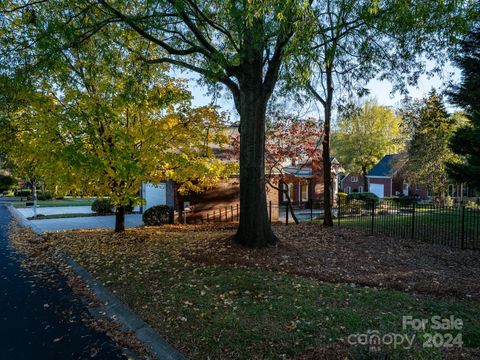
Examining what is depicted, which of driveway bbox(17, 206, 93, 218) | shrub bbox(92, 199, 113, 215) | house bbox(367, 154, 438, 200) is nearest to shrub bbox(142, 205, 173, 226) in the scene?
shrub bbox(92, 199, 113, 215)

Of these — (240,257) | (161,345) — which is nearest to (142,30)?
(240,257)

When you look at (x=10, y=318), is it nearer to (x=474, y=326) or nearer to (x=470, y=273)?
(x=474, y=326)

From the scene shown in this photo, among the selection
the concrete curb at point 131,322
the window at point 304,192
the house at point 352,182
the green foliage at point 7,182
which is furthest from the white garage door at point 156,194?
the green foliage at point 7,182

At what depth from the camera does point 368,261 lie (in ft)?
24.5

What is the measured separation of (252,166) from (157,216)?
9.14 m

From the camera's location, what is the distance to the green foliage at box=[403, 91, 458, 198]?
62.8 feet

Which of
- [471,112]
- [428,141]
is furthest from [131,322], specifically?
[428,141]

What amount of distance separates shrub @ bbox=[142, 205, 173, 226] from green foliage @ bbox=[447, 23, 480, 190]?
1309cm

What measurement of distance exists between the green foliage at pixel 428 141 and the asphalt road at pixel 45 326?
19.5 meters

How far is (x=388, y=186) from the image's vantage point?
39562 millimetres

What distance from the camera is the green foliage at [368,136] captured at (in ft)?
125

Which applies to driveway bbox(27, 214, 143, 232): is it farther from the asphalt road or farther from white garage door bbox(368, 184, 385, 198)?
white garage door bbox(368, 184, 385, 198)

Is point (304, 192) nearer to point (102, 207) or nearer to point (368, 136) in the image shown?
point (368, 136)

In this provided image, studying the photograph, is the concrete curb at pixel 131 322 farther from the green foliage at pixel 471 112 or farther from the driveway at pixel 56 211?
the driveway at pixel 56 211
